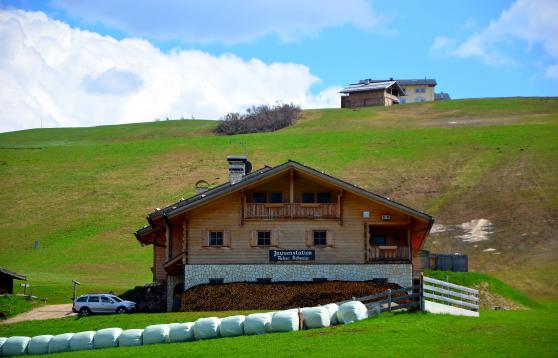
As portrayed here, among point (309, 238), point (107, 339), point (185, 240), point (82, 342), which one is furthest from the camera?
point (309, 238)

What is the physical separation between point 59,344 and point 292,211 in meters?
17.8

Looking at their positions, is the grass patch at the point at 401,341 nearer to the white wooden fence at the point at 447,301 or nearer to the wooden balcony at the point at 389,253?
the white wooden fence at the point at 447,301

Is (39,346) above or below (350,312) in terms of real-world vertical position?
below

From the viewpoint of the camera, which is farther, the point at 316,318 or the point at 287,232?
the point at 287,232

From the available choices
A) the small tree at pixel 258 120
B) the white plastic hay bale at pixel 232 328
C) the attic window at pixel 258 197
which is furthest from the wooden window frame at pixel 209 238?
the small tree at pixel 258 120

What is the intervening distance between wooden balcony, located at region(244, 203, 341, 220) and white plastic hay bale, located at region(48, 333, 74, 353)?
16.3 meters

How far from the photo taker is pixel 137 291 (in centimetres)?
5394

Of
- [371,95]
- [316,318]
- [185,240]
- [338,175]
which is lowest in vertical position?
[316,318]

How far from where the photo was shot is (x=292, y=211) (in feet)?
154

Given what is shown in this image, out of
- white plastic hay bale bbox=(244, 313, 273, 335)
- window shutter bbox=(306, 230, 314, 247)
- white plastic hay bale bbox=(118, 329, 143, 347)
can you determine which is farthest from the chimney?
white plastic hay bale bbox=(244, 313, 273, 335)

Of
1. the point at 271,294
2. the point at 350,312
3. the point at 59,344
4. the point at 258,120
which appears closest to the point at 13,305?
the point at 271,294

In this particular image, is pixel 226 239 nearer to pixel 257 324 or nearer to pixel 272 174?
pixel 272 174

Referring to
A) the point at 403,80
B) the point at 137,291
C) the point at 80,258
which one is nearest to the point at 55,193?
the point at 80,258

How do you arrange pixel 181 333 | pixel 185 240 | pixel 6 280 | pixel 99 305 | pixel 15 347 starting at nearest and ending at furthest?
pixel 181 333, pixel 15 347, pixel 99 305, pixel 185 240, pixel 6 280
